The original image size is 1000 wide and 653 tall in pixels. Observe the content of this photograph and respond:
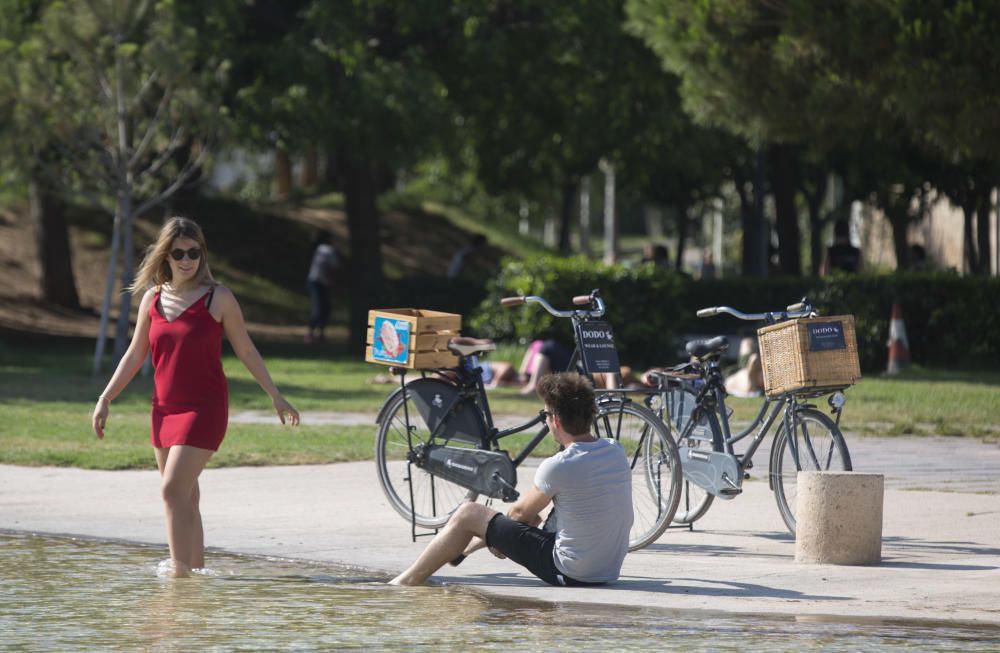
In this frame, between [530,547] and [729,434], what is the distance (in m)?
1.91

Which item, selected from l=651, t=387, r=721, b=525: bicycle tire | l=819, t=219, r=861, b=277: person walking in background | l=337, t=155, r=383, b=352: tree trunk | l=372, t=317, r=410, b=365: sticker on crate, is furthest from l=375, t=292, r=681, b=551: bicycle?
l=337, t=155, r=383, b=352: tree trunk

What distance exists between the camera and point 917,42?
16906mm

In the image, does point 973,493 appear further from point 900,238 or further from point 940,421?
point 900,238

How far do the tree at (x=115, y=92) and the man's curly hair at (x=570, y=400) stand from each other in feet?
42.9

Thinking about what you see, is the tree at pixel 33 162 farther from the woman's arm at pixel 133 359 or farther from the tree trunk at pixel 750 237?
the tree trunk at pixel 750 237

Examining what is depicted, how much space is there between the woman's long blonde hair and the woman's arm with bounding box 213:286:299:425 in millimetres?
115

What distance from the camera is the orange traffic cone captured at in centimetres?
2077

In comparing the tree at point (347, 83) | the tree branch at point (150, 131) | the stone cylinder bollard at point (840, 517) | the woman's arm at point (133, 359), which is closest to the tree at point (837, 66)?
the tree at point (347, 83)

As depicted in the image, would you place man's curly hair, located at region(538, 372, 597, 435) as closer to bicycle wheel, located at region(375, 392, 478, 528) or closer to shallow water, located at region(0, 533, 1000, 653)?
shallow water, located at region(0, 533, 1000, 653)

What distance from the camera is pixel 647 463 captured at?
8688mm

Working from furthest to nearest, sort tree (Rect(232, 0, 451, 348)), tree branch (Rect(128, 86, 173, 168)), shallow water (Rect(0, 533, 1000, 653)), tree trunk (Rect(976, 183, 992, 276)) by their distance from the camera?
1. tree trunk (Rect(976, 183, 992, 276))
2. tree (Rect(232, 0, 451, 348))
3. tree branch (Rect(128, 86, 173, 168))
4. shallow water (Rect(0, 533, 1000, 653))

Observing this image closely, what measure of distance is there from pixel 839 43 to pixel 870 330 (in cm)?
508

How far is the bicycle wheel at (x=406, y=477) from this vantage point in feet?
30.0

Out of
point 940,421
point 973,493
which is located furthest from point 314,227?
point 973,493
